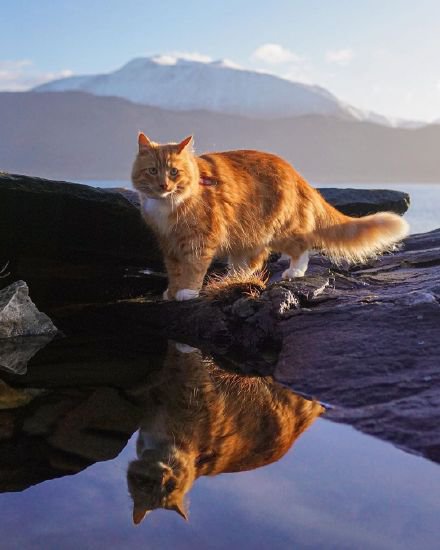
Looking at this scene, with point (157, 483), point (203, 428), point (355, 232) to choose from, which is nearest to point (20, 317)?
point (203, 428)

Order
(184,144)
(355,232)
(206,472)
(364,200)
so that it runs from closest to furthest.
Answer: (206,472)
(184,144)
(355,232)
(364,200)

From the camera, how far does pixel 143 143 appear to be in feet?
16.6

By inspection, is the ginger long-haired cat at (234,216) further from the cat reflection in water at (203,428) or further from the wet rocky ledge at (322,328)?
the cat reflection in water at (203,428)

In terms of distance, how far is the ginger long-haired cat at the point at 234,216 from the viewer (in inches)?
197

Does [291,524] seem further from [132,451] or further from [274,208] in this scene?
[274,208]

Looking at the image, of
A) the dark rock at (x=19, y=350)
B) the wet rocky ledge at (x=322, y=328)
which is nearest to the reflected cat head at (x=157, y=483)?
the wet rocky ledge at (x=322, y=328)

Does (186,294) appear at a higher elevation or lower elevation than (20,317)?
higher

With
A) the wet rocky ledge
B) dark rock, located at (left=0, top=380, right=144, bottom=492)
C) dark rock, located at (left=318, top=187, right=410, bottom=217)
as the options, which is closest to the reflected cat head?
dark rock, located at (left=0, top=380, right=144, bottom=492)

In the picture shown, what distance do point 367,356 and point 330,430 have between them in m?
0.85

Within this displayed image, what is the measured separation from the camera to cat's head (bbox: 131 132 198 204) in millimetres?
4867

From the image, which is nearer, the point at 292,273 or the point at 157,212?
the point at 157,212

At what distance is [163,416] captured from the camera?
315 cm

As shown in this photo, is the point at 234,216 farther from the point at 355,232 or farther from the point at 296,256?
the point at 355,232

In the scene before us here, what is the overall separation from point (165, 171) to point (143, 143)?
37 centimetres
